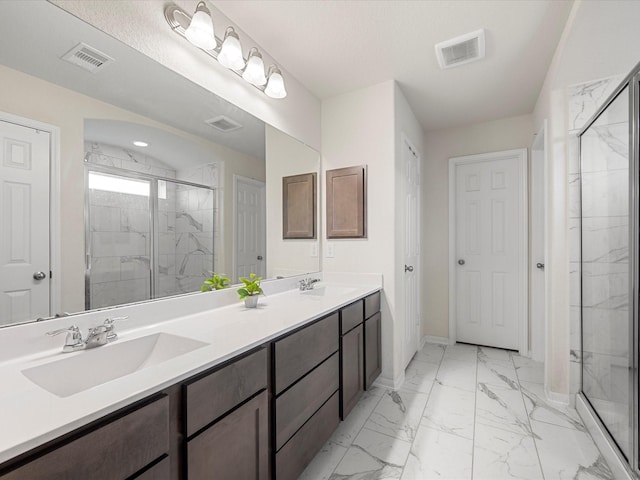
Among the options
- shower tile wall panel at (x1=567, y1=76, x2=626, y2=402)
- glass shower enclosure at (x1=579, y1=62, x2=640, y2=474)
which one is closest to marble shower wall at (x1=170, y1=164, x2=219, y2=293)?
glass shower enclosure at (x1=579, y1=62, x2=640, y2=474)

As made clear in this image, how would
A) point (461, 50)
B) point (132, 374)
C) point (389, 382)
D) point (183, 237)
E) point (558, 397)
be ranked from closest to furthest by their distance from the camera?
1. point (132, 374)
2. point (183, 237)
3. point (461, 50)
4. point (558, 397)
5. point (389, 382)

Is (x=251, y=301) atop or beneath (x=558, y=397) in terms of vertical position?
atop

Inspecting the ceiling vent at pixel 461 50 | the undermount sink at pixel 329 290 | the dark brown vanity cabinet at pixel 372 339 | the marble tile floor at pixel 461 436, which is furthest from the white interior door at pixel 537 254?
the undermount sink at pixel 329 290

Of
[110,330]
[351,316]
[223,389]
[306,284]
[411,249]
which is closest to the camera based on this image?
[223,389]

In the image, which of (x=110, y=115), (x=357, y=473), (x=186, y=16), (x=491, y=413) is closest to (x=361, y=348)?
(x=357, y=473)

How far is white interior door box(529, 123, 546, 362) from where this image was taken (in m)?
2.93

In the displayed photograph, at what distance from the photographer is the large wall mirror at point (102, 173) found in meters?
1.01

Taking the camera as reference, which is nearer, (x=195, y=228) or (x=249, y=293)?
(x=195, y=228)

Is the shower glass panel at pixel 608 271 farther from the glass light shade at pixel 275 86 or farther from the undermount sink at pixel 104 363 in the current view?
the undermount sink at pixel 104 363

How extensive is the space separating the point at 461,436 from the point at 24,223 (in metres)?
2.32

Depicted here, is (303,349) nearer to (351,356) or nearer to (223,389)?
(223,389)

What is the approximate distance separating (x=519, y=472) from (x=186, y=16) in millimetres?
2762

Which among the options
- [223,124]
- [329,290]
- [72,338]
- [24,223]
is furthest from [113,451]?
[329,290]

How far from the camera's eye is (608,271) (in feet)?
5.59
